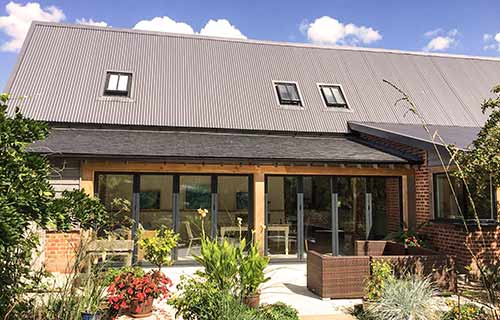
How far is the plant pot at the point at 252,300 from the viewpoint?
6.07 meters

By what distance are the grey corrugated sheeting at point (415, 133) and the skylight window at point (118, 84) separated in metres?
7.52

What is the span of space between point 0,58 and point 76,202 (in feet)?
52.8

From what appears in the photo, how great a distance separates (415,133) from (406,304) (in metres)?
Answer: 7.52

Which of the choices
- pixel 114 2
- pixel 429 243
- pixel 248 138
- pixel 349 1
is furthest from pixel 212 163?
pixel 349 1

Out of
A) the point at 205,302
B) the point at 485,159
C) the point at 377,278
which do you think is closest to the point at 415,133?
the point at 485,159

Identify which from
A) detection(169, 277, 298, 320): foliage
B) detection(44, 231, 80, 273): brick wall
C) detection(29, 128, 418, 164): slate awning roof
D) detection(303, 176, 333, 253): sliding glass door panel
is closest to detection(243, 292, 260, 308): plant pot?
detection(169, 277, 298, 320): foliage

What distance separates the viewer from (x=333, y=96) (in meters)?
15.7

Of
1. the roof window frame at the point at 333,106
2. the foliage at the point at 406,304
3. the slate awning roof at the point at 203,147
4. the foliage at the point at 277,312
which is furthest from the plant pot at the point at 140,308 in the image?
the roof window frame at the point at 333,106

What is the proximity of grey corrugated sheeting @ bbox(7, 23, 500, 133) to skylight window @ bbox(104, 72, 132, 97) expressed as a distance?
0.89 ft

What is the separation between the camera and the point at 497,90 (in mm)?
7145

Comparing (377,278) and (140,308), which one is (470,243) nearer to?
(377,278)

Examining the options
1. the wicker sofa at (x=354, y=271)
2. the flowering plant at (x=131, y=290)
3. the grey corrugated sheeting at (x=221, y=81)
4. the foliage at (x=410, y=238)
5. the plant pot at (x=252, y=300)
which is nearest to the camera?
the plant pot at (x=252, y=300)

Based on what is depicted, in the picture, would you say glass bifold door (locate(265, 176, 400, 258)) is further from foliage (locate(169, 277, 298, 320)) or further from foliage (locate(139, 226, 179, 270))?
foliage (locate(169, 277, 298, 320))

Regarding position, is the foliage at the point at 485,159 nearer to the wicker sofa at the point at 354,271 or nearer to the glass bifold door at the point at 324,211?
the wicker sofa at the point at 354,271
